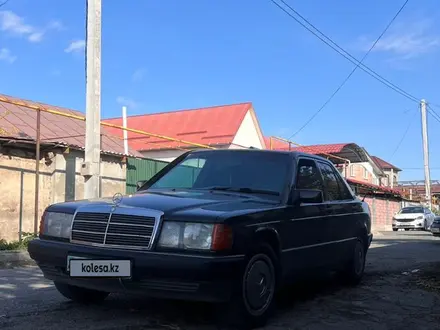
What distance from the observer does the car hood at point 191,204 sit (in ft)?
14.0

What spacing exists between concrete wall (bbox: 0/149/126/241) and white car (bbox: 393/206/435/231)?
75.6 feet

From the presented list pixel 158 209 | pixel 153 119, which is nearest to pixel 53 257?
pixel 158 209

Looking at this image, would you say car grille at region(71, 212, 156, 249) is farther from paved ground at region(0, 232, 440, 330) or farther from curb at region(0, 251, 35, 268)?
curb at region(0, 251, 35, 268)

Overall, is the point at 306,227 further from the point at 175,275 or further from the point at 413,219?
the point at 413,219

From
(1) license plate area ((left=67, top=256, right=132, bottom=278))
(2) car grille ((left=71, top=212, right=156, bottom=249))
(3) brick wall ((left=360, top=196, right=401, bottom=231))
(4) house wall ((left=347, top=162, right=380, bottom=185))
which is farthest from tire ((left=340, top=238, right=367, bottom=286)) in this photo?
(4) house wall ((left=347, top=162, right=380, bottom=185))

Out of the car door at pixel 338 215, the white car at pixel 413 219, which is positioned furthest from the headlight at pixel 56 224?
the white car at pixel 413 219

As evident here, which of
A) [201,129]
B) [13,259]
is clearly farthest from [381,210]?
[13,259]

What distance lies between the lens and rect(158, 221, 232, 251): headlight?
4.14 m

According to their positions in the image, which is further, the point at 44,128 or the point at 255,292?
the point at 44,128

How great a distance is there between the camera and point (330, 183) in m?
6.61

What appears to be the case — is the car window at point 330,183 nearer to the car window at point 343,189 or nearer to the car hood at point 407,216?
the car window at point 343,189

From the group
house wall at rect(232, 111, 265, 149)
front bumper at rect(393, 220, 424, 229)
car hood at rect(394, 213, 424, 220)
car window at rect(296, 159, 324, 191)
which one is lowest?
front bumper at rect(393, 220, 424, 229)

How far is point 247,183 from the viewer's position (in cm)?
538

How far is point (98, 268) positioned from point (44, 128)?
11.1 meters
